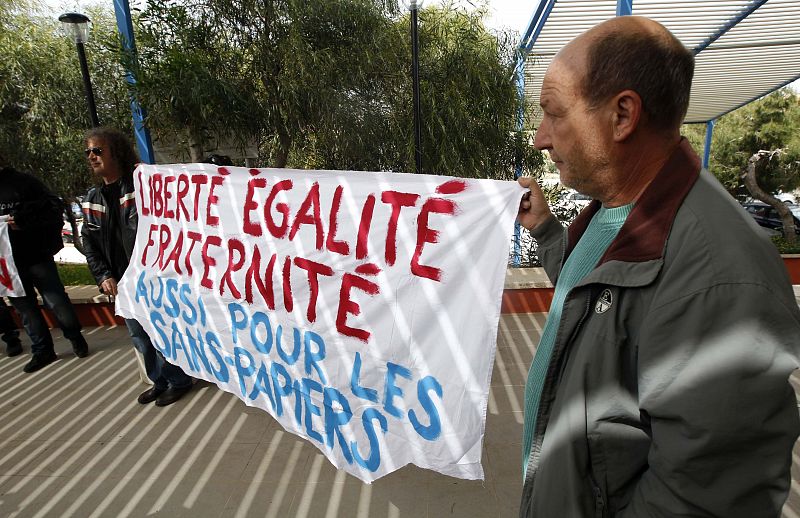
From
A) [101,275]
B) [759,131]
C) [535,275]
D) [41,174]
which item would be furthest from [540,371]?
[759,131]

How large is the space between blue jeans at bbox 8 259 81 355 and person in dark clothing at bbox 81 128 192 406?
1123 mm

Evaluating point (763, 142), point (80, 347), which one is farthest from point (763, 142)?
point (80, 347)

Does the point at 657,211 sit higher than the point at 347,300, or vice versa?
the point at 657,211

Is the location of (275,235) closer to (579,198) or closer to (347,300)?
(347,300)

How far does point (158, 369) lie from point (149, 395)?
0.22 metres

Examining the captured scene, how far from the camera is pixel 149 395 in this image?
3.52 metres

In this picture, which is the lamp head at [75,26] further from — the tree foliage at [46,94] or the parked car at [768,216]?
the parked car at [768,216]

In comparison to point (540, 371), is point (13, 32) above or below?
above

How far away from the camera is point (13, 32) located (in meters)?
6.40

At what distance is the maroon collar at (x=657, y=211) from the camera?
83 cm

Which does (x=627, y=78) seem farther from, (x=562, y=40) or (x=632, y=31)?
(x=562, y=40)

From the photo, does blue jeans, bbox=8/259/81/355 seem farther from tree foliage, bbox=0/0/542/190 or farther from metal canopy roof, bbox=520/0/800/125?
metal canopy roof, bbox=520/0/800/125

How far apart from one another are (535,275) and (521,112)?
190cm

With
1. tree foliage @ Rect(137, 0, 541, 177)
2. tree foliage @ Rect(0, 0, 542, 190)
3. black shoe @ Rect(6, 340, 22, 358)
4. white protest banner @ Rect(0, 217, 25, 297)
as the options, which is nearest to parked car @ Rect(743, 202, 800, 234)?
tree foliage @ Rect(0, 0, 542, 190)
